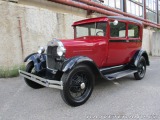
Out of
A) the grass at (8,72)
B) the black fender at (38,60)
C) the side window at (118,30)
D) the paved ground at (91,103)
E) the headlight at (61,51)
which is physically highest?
the side window at (118,30)

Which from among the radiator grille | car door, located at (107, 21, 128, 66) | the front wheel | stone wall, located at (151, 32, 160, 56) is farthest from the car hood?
stone wall, located at (151, 32, 160, 56)

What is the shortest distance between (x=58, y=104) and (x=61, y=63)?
832 mm

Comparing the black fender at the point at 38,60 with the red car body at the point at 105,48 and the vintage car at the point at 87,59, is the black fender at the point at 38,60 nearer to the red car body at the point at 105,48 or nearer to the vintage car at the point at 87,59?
the vintage car at the point at 87,59

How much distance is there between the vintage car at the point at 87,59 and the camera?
10.8ft

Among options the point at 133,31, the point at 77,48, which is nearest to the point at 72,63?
the point at 77,48

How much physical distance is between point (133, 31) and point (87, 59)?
96.9 inches

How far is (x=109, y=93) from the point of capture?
4.02 m

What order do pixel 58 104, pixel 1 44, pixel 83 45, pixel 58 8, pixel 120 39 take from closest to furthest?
1. pixel 58 104
2. pixel 83 45
3. pixel 120 39
4. pixel 1 44
5. pixel 58 8

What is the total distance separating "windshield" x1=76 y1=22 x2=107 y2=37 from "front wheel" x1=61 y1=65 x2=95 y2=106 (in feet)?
4.13

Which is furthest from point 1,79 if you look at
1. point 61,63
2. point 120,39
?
point 120,39

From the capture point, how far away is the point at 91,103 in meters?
3.44

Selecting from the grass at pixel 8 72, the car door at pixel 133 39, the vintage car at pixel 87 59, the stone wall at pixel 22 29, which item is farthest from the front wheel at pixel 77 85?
the stone wall at pixel 22 29

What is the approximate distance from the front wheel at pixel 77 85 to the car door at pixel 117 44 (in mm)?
1153

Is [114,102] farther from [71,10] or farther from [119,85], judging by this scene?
[71,10]
